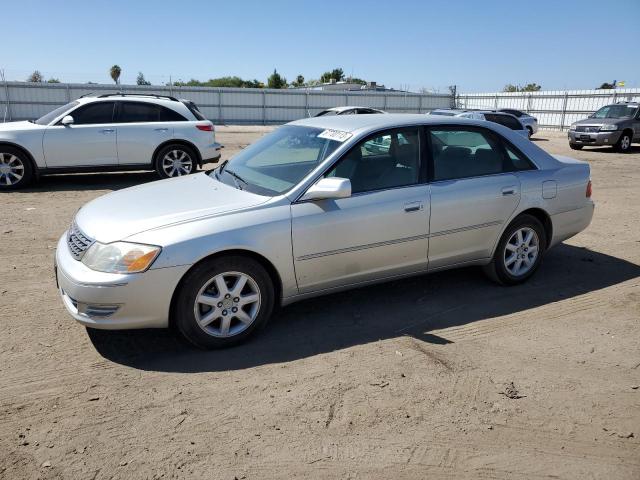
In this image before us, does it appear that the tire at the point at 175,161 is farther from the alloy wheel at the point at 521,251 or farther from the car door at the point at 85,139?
the alloy wheel at the point at 521,251

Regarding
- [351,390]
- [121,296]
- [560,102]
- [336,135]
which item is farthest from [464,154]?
[560,102]

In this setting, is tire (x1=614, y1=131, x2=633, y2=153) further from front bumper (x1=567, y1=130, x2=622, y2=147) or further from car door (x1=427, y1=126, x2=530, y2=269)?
car door (x1=427, y1=126, x2=530, y2=269)

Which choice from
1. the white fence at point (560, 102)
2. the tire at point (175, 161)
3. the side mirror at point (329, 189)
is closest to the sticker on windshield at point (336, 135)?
the side mirror at point (329, 189)

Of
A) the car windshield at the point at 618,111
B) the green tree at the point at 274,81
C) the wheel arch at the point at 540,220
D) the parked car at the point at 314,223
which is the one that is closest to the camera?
the parked car at the point at 314,223

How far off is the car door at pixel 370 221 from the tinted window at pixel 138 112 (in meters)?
7.18

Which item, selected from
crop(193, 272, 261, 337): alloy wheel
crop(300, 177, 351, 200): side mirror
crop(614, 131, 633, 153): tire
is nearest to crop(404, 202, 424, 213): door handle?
crop(300, 177, 351, 200): side mirror

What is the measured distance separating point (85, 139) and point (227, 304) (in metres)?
7.36

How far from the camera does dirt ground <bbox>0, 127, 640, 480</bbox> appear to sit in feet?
9.08

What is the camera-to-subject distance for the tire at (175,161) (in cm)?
1050

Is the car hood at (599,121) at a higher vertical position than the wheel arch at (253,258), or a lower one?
higher

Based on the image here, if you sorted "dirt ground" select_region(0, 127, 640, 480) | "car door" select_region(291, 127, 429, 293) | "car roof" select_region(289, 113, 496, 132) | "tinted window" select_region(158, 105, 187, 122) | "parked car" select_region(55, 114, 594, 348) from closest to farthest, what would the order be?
"dirt ground" select_region(0, 127, 640, 480) → "parked car" select_region(55, 114, 594, 348) → "car door" select_region(291, 127, 429, 293) → "car roof" select_region(289, 113, 496, 132) → "tinted window" select_region(158, 105, 187, 122)

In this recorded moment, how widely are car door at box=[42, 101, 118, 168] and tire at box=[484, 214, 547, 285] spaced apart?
7.62 metres

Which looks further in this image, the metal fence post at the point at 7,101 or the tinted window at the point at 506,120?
the metal fence post at the point at 7,101

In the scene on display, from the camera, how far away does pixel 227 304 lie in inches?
151
